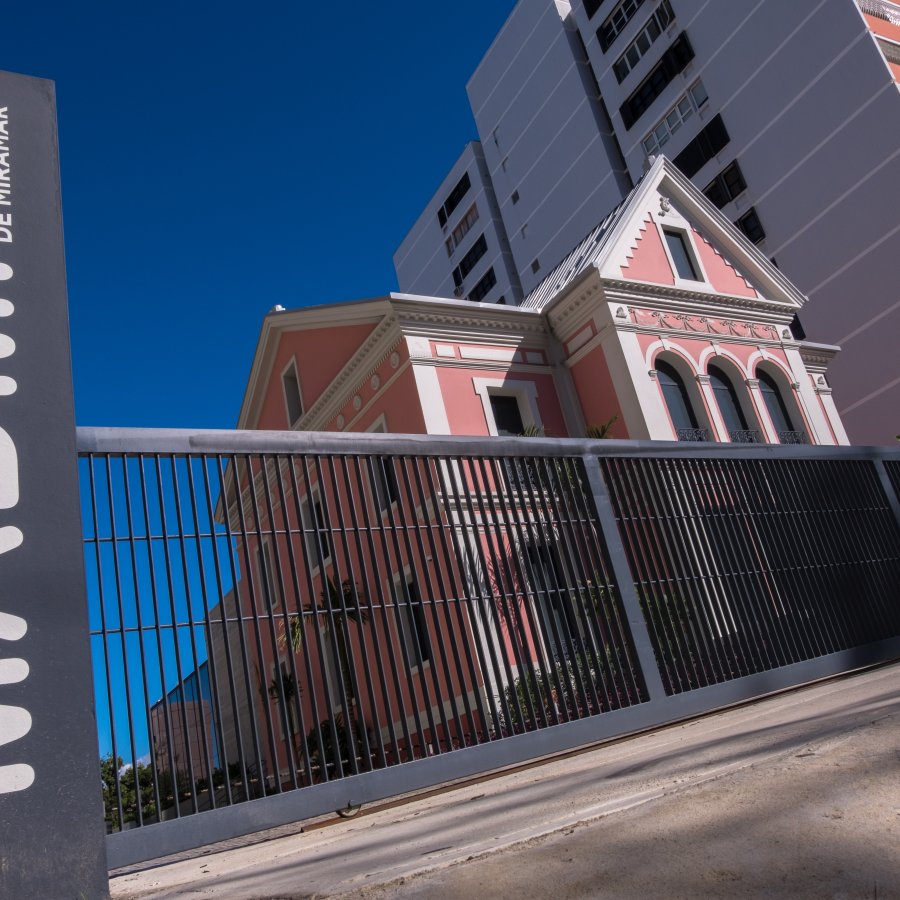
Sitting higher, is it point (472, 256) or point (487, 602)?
point (472, 256)

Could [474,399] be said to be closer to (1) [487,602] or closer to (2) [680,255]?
(2) [680,255]

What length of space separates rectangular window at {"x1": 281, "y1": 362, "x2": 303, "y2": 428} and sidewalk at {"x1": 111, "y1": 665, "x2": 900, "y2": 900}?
1895cm

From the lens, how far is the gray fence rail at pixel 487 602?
439cm

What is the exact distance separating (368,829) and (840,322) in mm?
29302

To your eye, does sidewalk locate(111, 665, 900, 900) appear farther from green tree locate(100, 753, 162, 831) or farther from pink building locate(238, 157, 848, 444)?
pink building locate(238, 157, 848, 444)

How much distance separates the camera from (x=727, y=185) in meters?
34.3

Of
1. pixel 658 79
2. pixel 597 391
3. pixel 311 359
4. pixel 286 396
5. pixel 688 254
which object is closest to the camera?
pixel 597 391

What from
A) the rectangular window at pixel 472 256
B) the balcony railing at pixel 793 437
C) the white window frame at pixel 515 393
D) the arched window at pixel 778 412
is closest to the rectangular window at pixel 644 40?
the rectangular window at pixel 472 256

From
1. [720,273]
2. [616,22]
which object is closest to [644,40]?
[616,22]

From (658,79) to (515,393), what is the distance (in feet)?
85.4

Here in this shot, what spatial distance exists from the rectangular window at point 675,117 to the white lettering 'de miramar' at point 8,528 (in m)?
36.6

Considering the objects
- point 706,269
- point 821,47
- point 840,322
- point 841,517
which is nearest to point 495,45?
point 821,47

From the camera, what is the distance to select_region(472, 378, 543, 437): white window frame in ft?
60.3

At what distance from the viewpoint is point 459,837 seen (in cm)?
266
